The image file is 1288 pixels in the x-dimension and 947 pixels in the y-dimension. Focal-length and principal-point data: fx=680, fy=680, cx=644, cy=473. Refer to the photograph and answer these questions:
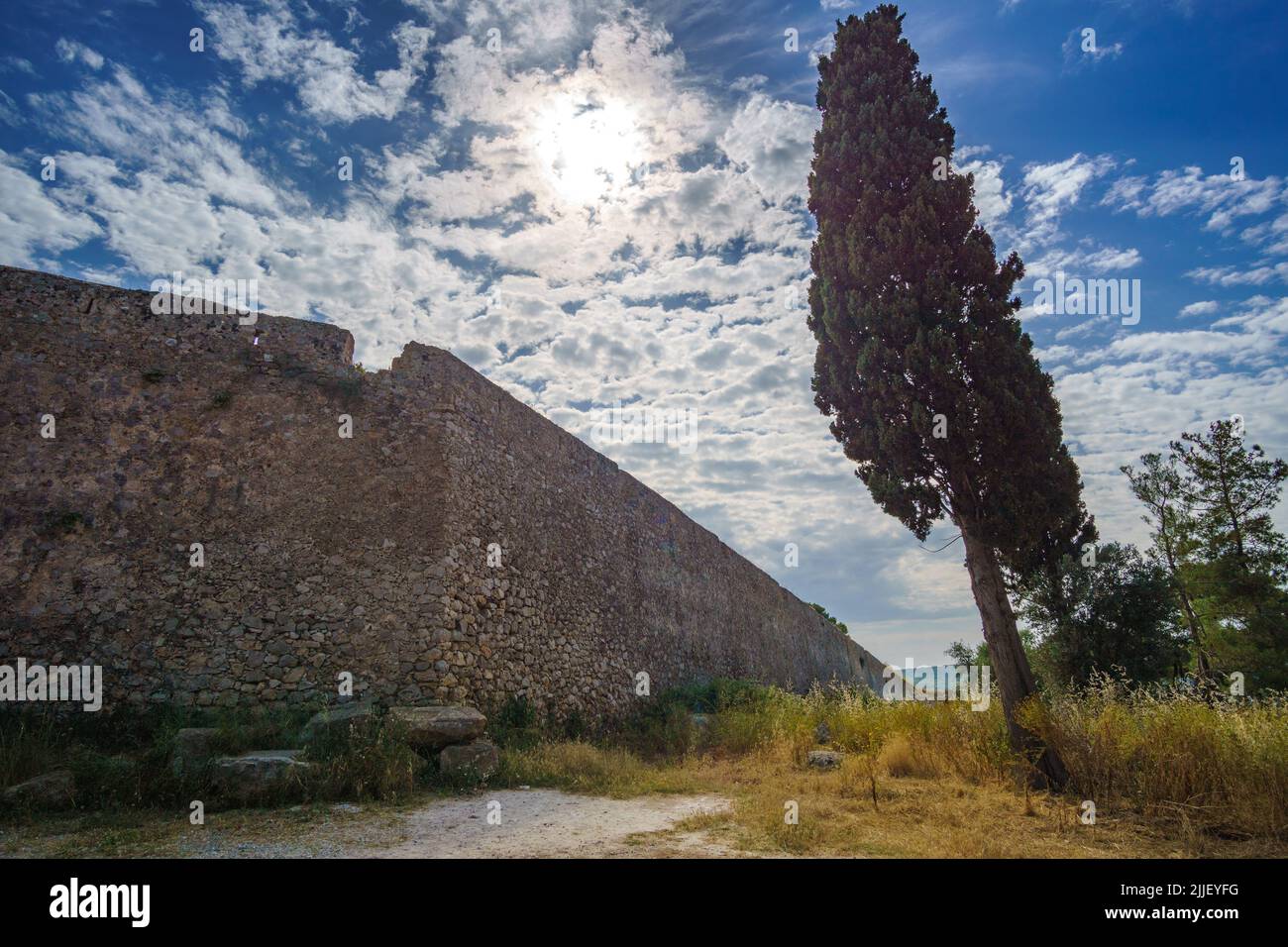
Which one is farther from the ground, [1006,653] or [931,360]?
[931,360]

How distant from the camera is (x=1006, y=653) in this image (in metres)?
8.65

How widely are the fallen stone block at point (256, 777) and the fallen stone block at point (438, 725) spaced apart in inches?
53.4

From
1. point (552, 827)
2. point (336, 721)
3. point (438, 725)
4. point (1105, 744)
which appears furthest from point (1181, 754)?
point (336, 721)

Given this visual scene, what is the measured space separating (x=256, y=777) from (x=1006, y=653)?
8580 millimetres

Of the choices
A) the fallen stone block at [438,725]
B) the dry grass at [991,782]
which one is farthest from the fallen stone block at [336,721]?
the dry grass at [991,782]

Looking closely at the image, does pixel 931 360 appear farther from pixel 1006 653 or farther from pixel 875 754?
pixel 875 754

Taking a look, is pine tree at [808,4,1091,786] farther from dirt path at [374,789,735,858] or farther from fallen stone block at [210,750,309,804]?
fallen stone block at [210,750,309,804]

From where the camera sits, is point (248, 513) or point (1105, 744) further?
point (248, 513)

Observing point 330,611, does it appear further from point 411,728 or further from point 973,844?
point 973,844

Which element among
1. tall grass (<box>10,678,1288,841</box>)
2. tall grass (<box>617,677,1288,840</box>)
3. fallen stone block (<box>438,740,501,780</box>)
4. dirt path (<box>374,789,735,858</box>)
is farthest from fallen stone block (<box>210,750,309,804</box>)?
tall grass (<box>617,677,1288,840</box>)
